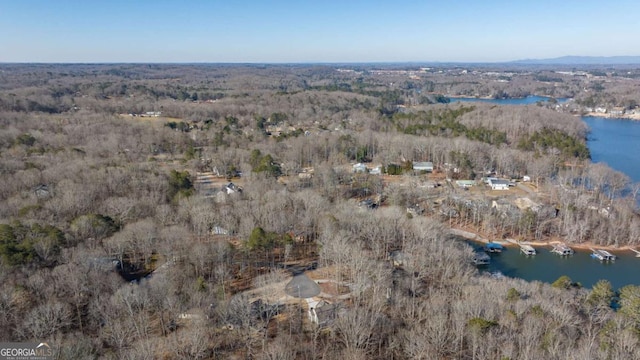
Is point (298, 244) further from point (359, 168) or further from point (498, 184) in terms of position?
point (498, 184)

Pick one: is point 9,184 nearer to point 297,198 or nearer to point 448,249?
point 297,198

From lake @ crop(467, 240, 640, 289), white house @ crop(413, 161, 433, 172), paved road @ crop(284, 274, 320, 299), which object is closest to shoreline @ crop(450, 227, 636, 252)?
lake @ crop(467, 240, 640, 289)

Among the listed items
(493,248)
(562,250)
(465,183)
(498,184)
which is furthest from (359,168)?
(562,250)

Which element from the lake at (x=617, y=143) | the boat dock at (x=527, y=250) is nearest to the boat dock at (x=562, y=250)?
the boat dock at (x=527, y=250)

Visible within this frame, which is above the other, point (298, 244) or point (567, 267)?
point (298, 244)

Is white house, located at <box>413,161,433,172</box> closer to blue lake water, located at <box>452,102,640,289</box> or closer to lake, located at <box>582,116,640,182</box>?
blue lake water, located at <box>452,102,640,289</box>
